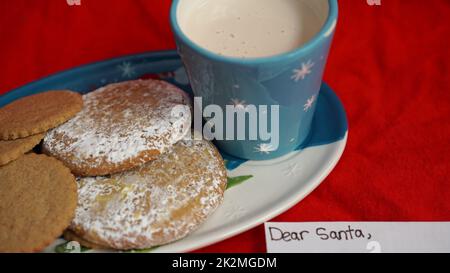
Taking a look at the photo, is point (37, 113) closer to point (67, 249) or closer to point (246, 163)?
point (67, 249)

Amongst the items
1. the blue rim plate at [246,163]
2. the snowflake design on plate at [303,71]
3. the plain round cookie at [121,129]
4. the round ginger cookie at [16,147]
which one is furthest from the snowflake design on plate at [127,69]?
the snowflake design on plate at [303,71]

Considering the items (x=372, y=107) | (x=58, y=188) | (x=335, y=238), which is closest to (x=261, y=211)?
(x=335, y=238)

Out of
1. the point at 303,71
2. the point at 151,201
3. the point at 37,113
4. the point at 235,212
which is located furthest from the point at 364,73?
the point at 37,113

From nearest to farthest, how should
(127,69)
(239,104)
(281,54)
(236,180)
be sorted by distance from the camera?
(281,54), (239,104), (236,180), (127,69)

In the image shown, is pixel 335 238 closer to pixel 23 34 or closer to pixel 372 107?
pixel 372 107

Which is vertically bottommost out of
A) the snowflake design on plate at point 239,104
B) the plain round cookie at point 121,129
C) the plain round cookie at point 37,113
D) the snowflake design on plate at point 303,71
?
the plain round cookie at point 121,129

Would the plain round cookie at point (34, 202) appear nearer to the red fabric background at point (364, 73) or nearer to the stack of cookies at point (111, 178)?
the stack of cookies at point (111, 178)
